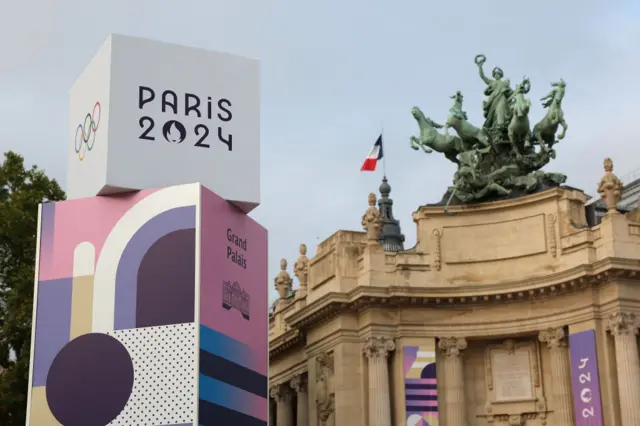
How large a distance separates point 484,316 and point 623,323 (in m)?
5.34

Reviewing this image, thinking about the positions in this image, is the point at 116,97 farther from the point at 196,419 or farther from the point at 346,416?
the point at 346,416

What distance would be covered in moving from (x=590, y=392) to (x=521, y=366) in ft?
11.8

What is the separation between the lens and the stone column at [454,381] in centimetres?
4053

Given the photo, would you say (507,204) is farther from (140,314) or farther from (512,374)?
(140,314)

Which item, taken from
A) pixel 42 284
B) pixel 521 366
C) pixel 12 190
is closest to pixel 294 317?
pixel 521 366

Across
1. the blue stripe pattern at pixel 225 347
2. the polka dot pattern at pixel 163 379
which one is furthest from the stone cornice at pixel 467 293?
A: the polka dot pattern at pixel 163 379

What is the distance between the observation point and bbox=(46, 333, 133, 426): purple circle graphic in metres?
21.3

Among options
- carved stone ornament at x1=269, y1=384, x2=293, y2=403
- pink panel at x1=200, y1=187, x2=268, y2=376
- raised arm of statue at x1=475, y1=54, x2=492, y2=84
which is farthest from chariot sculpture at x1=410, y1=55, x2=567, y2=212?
pink panel at x1=200, y1=187, x2=268, y2=376

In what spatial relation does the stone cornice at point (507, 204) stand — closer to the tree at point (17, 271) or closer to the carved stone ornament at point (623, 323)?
the carved stone ornament at point (623, 323)

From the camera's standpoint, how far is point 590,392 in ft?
124

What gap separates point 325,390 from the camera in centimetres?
4312

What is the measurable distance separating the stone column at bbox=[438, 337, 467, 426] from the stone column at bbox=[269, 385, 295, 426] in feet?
34.6

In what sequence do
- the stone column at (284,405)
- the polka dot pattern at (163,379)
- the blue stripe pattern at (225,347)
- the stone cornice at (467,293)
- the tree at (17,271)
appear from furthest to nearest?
the stone column at (284,405) → the stone cornice at (467,293) → the tree at (17,271) → the blue stripe pattern at (225,347) → the polka dot pattern at (163,379)

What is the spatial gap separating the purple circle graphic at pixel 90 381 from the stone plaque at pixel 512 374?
875 inches
